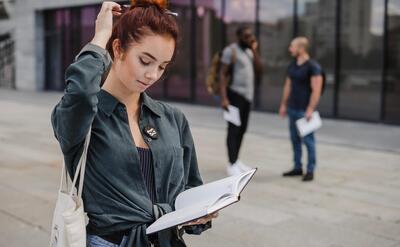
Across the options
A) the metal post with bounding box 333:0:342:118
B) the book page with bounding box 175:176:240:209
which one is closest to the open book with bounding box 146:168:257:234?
the book page with bounding box 175:176:240:209

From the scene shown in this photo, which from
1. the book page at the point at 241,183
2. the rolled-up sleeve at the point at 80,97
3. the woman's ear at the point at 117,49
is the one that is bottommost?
the book page at the point at 241,183

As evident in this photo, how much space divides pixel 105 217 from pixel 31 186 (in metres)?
4.91

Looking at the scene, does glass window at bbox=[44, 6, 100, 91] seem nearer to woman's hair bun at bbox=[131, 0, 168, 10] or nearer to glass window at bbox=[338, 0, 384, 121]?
glass window at bbox=[338, 0, 384, 121]

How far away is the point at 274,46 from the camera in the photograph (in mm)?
14711

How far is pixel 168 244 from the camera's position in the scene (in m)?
1.96

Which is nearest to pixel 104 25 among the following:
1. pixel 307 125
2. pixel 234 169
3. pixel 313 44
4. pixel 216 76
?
pixel 307 125

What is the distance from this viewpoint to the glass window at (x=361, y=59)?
493 inches

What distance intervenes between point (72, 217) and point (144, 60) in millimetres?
557

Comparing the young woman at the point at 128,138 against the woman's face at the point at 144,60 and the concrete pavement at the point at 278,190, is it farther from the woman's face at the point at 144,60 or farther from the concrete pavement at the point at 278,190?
the concrete pavement at the point at 278,190

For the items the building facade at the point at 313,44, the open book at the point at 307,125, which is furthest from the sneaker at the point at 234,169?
the building facade at the point at 313,44

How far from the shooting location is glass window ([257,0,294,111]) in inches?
567

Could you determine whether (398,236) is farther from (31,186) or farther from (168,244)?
(31,186)

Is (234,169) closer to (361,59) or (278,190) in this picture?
(278,190)

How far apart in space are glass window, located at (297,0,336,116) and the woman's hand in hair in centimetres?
1196
